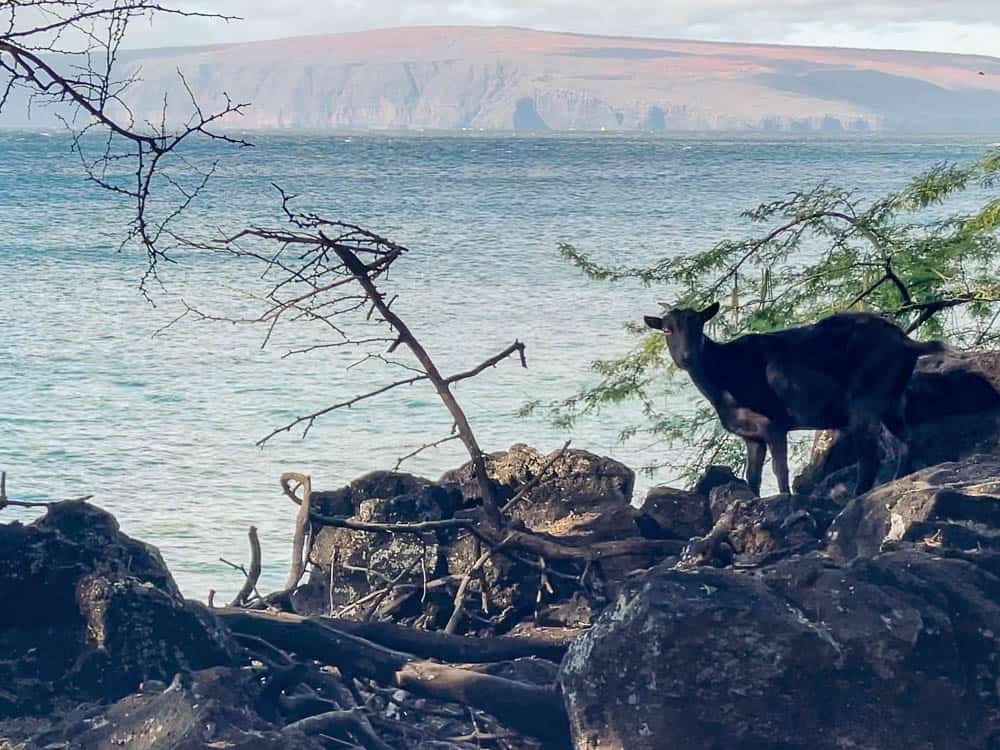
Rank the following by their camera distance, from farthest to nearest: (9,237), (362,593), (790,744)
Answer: (9,237)
(362,593)
(790,744)

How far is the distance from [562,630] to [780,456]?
10.3 ft

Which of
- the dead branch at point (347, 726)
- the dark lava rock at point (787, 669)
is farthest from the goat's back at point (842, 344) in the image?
the dead branch at point (347, 726)

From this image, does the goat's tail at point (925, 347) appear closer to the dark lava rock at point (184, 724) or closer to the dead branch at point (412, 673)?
the dead branch at point (412, 673)

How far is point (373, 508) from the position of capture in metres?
9.68

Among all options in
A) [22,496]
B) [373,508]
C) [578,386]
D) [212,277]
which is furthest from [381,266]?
[212,277]

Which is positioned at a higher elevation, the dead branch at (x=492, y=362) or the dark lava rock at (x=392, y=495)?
the dead branch at (x=492, y=362)

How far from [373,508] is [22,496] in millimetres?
9376

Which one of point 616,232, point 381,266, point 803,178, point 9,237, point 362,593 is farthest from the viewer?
point 803,178

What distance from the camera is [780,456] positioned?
10.8m

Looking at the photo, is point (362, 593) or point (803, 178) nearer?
point (362, 593)

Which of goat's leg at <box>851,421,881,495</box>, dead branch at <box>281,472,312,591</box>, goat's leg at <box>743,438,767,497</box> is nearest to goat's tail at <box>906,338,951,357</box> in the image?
goat's leg at <box>851,421,881,495</box>

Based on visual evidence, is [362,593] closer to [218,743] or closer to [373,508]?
[373,508]

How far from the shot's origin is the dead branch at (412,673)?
707 cm

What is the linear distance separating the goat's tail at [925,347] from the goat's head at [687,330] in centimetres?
141
